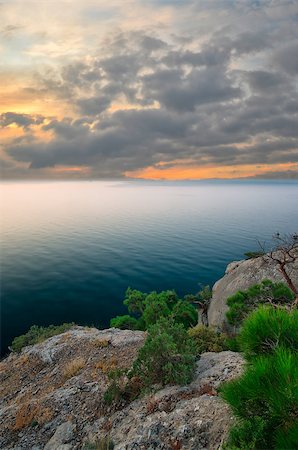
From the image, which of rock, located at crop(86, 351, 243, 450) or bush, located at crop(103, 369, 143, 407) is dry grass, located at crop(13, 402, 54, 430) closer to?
rock, located at crop(86, 351, 243, 450)

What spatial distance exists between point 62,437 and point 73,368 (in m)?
6.09

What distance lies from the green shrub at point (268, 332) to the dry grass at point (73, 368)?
569 inches

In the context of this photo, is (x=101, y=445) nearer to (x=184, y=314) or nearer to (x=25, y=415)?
(x=25, y=415)

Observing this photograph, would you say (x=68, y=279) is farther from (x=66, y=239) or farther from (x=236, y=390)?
(x=236, y=390)

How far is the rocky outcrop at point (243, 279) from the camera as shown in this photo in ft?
95.4

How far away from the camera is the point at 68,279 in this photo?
88500 millimetres

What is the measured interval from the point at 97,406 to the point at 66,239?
133 meters

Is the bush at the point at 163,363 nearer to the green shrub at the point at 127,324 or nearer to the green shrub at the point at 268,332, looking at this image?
the green shrub at the point at 268,332

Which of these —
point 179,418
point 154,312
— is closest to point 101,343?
point 179,418

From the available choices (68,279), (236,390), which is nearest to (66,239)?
(68,279)

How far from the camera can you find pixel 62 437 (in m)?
12.4

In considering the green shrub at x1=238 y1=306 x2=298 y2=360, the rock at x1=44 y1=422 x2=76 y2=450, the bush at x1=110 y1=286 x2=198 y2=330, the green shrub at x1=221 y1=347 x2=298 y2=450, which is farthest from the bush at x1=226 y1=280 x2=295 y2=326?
the bush at x1=110 y1=286 x2=198 y2=330

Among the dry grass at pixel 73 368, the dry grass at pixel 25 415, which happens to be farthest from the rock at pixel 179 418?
the dry grass at pixel 73 368

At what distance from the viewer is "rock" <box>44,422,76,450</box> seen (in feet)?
39.2
